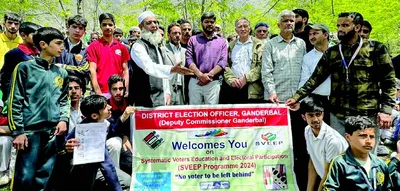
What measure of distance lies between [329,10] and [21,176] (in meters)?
17.3

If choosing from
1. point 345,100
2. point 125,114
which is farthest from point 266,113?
point 125,114

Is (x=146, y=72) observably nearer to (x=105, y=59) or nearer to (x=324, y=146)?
(x=105, y=59)

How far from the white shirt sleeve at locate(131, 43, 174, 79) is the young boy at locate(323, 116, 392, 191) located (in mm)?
2323

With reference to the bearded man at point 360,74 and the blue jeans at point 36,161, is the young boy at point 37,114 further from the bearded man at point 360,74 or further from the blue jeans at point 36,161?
the bearded man at point 360,74

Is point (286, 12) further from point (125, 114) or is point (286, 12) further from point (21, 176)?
point (21, 176)

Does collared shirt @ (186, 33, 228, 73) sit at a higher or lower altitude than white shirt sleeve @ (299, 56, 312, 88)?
higher

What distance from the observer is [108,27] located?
6.46 metres

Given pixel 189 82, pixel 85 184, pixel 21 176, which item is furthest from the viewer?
pixel 189 82

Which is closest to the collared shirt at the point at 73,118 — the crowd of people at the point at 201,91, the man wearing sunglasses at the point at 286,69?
the crowd of people at the point at 201,91

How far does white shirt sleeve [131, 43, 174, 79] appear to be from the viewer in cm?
502

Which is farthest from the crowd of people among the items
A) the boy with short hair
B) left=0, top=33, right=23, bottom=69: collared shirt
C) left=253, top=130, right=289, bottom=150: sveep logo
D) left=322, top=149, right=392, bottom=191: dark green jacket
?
left=0, top=33, right=23, bottom=69: collared shirt

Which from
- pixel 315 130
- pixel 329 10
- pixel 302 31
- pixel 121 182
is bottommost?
pixel 121 182

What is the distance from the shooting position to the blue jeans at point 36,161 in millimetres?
4152

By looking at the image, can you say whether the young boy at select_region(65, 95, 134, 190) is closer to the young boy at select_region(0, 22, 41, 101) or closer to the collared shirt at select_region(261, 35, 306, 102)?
the young boy at select_region(0, 22, 41, 101)
